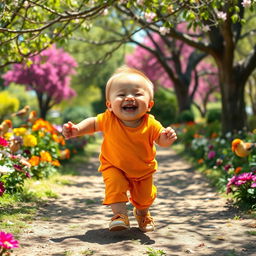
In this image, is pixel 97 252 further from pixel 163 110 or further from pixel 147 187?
pixel 163 110

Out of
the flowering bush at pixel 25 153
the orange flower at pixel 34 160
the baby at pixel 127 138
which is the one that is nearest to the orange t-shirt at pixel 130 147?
the baby at pixel 127 138

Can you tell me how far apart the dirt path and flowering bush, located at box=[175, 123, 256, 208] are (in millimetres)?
265

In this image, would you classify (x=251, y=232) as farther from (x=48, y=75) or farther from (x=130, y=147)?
(x=48, y=75)

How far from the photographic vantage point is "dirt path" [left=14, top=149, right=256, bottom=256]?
3777mm

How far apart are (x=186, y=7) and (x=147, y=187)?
2706 millimetres

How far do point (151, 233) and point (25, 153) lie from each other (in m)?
3.87

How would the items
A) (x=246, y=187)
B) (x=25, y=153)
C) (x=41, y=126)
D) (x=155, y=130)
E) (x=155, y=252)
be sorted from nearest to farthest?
1. (x=155, y=252)
2. (x=155, y=130)
3. (x=246, y=187)
4. (x=25, y=153)
5. (x=41, y=126)

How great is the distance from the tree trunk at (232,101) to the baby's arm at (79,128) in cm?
655

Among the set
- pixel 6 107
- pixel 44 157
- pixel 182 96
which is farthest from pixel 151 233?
Result: pixel 6 107

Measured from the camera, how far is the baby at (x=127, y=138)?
4.21 meters

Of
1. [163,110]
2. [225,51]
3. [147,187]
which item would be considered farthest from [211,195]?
[163,110]

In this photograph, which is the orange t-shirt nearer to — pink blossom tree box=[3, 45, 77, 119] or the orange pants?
the orange pants

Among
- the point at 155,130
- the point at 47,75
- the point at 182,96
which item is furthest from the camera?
the point at 47,75

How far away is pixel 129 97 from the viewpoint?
421 centimetres
